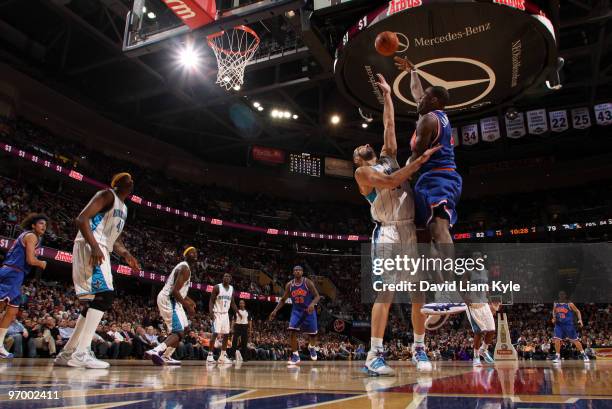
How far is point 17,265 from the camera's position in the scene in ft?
19.7

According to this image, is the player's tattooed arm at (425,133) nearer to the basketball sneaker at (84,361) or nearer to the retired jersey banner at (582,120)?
the basketball sneaker at (84,361)

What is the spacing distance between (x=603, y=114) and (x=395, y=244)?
65.7 ft

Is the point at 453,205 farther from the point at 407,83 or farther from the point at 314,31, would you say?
the point at 314,31

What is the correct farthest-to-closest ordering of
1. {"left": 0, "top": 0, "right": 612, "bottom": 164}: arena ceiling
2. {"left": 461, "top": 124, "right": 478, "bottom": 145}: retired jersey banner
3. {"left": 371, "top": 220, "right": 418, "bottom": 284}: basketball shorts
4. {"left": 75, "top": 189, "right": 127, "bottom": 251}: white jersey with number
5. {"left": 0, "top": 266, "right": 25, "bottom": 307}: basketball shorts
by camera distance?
{"left": 461, "top": 124, "right": 478, "bottom": 145}: retired jersey banner
{"left": 0, "top": 0, "right": 612, "bottom": 164}: arena ceiling
{"left": 0, "top": 266, "right": 25, "bottom": 307}: basketball shorts
{"left": 75, "top": 189, "right": 127, "bottom": 251}: white jersey with number
{"left": 371, "top": 220, "right": 418, "bottom": 284}: basketball shorts

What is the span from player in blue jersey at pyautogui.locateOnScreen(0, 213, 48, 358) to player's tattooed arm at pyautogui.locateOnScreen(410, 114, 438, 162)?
184 inches

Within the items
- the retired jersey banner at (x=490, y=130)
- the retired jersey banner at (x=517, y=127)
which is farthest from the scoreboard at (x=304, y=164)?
the retired jersey banner at (x=517, y=127)

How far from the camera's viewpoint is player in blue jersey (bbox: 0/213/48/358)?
5.77 metres

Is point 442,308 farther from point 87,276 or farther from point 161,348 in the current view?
point 161,348

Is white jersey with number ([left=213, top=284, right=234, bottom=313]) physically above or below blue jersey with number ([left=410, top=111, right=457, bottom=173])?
below

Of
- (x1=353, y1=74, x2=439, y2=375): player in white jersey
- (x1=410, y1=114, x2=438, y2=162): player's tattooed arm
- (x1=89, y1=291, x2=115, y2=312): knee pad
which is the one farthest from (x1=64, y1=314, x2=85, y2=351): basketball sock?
(x1=410, y1=114, x2=438, y2=162): player's tattooed arm

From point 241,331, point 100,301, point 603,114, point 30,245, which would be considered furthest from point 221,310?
Result: point 603,114

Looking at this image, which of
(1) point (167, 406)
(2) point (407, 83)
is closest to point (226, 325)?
(2) point (407, 83)

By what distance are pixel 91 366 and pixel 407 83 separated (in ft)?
24.9

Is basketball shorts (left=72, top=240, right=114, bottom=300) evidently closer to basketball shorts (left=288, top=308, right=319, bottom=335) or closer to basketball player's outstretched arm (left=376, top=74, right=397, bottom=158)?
basketball player's outstretched arm (left=376, top=74, right=397, bottom=158)
